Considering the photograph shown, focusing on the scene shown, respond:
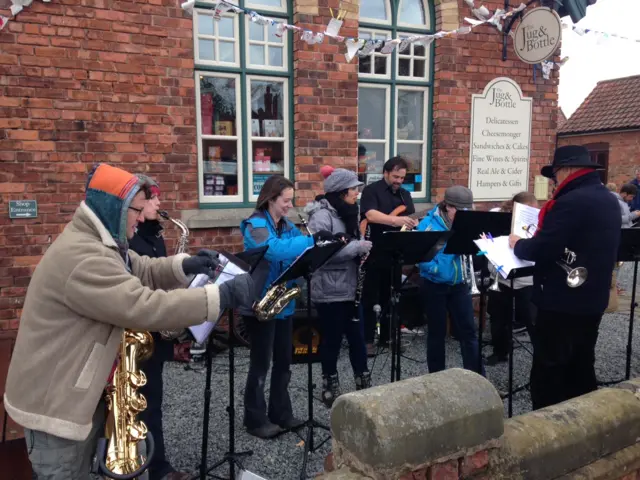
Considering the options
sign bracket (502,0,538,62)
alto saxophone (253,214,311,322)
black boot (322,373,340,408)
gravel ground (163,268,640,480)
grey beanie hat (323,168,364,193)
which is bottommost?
gravel ground (163,268,640,480)

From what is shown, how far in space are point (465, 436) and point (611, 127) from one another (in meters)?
18.5

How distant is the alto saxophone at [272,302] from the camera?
348 centimetres

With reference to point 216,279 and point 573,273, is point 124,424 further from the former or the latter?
point 573,273

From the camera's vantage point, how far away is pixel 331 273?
13.7ft

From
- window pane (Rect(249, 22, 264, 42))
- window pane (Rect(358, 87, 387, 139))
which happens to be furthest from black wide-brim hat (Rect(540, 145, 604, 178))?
window pane (Rect(249, 22, 264, 42))

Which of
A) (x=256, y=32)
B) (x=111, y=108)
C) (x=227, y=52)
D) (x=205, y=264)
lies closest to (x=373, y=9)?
(x=256, y=32)

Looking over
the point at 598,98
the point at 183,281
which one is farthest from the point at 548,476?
the point at 598,98

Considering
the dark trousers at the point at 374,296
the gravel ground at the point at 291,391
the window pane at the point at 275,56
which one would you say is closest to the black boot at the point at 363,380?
the gravel ground at the point at 291,391

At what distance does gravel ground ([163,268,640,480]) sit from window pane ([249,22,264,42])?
363cm

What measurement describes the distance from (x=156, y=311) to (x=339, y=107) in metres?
4.59

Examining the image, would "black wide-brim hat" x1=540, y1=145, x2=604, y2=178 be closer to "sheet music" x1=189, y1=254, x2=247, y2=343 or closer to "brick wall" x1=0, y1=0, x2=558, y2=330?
"sheet music" x1=189, y1=254, x2=247, y2=343

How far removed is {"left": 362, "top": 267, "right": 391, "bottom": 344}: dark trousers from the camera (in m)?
5.79

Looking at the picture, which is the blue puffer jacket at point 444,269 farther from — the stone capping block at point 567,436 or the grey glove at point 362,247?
the stone capping block at point 567,436

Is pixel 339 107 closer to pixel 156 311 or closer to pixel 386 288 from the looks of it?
pixel 386 288
